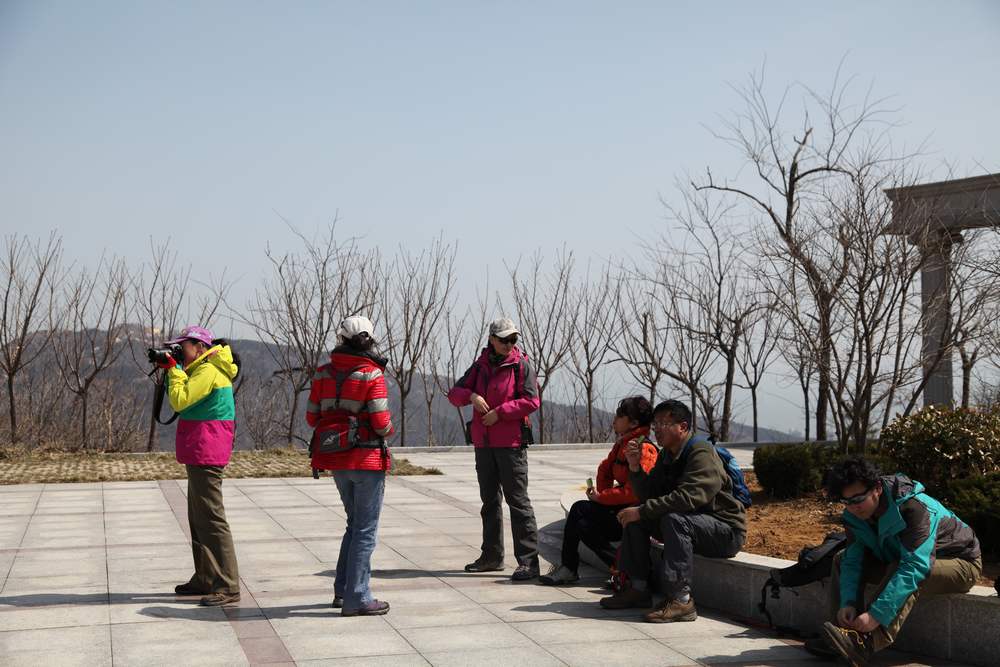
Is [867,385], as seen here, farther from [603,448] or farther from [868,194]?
[603,448]

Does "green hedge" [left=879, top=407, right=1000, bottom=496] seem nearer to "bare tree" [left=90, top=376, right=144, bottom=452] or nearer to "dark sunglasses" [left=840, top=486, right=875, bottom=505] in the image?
"dark sunglasses" [left=840, top=486, right=875, bottom=505]

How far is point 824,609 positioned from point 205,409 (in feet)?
11.3

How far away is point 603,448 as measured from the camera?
1975 cm

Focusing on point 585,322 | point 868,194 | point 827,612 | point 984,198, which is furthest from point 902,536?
point 585,322

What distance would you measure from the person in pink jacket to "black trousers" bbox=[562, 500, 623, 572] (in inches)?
13.5

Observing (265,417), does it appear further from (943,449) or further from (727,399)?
Result: (943,449)

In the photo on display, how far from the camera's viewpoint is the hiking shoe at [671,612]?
5801mm

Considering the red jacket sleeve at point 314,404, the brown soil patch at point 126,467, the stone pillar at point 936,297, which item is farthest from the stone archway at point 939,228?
the brown soil patch at point 126,467

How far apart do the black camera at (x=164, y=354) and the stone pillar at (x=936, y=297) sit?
532cm

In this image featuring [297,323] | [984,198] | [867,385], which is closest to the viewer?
[867,385]

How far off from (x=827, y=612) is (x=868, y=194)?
5043 mm

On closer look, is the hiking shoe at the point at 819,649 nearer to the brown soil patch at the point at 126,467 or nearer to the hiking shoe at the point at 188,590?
the hiking shoe at the point at 188,590

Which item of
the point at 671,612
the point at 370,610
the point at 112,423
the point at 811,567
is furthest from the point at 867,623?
the point at 112,423

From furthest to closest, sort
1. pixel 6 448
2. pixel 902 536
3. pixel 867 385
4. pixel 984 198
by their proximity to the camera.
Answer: pixel 6 448, pixel 984 198, pixel 867 385, pixel 902 536
